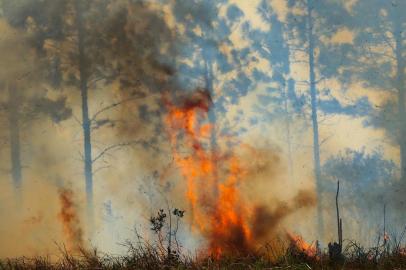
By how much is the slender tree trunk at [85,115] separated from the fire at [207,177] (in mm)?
1546

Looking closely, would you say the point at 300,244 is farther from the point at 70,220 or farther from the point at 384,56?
the point at 70,220

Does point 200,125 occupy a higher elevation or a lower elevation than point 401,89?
lower

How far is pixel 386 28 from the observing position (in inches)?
325

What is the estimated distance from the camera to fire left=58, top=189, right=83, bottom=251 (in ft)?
25.9

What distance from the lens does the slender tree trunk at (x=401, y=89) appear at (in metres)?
8.08

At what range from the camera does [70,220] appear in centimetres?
794

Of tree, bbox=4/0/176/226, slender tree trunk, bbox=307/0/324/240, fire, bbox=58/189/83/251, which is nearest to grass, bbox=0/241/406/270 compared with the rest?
fire, bbox=58/189/83/251

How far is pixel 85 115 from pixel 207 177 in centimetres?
260

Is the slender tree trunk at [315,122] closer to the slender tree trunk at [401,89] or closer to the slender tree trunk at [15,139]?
the slender tree trunk at [401,89]

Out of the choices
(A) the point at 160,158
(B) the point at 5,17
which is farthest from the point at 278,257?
(B) the point at 5,17

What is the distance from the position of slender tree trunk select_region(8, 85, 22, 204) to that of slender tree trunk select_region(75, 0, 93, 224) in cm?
122

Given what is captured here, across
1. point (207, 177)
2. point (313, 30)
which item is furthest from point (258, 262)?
point (313, 30)

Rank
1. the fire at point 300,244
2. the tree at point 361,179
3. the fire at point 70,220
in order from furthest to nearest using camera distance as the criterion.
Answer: the tree at point 361,179
the fire at point 70,220
the fire at point 300,244

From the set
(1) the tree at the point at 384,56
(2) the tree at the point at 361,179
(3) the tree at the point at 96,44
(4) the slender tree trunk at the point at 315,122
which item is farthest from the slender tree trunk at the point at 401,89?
(3) the tree at the point at 96,44
